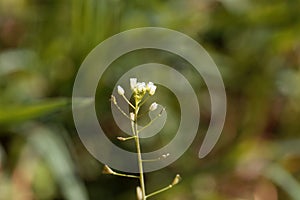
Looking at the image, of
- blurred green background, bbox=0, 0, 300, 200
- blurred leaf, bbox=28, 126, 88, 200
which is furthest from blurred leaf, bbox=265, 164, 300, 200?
blurred leaf, bbox=28, 126, 88, 200

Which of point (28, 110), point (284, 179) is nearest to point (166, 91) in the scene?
point (284, 179)

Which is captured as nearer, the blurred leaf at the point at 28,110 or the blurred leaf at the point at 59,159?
the blurred leaf at the point at 28,110

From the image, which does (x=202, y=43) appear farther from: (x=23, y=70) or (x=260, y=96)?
(x=23, y=70)

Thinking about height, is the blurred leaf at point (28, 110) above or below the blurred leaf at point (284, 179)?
above

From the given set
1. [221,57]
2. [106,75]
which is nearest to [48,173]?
[106,75]

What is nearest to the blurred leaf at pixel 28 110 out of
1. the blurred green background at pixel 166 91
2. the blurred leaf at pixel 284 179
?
the blurred green background at pixel 166 91

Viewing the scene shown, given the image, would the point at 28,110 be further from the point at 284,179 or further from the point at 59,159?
the point at 284,179

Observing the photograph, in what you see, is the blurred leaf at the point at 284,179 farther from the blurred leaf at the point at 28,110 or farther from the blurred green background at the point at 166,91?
the blurred leaf at the point at 28,110
